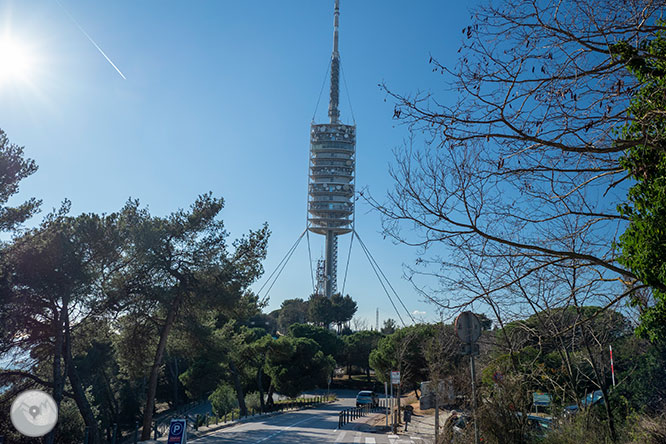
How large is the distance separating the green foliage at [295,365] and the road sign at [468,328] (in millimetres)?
35918

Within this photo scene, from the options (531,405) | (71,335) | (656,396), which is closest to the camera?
(531,405)

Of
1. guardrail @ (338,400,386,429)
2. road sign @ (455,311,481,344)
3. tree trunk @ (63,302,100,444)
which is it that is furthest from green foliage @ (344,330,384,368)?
road sign @ (455,311,481,344)

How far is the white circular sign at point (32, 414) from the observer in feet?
52.7

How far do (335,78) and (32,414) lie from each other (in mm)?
94771

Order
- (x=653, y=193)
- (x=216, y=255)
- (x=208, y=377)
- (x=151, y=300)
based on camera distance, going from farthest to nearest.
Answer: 1. (x=208, y=377)
2. (x=216, y=255)
3. (x=151, y=300)
4. (x=653, y=193)

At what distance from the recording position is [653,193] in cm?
448

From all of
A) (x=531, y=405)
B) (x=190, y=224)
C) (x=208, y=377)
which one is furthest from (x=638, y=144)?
(x=208, y=377)

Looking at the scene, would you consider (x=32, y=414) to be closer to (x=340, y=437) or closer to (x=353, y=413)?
(x=340, y=437)

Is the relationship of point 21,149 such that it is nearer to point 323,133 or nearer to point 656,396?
point 656,396

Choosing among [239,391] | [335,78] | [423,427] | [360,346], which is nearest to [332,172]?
[335,78]

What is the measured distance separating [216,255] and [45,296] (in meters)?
7.05

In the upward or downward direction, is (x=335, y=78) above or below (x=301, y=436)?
above

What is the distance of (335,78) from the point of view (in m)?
103

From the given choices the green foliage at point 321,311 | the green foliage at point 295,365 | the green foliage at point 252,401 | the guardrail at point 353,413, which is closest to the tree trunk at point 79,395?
the guardrail at point 353,413
